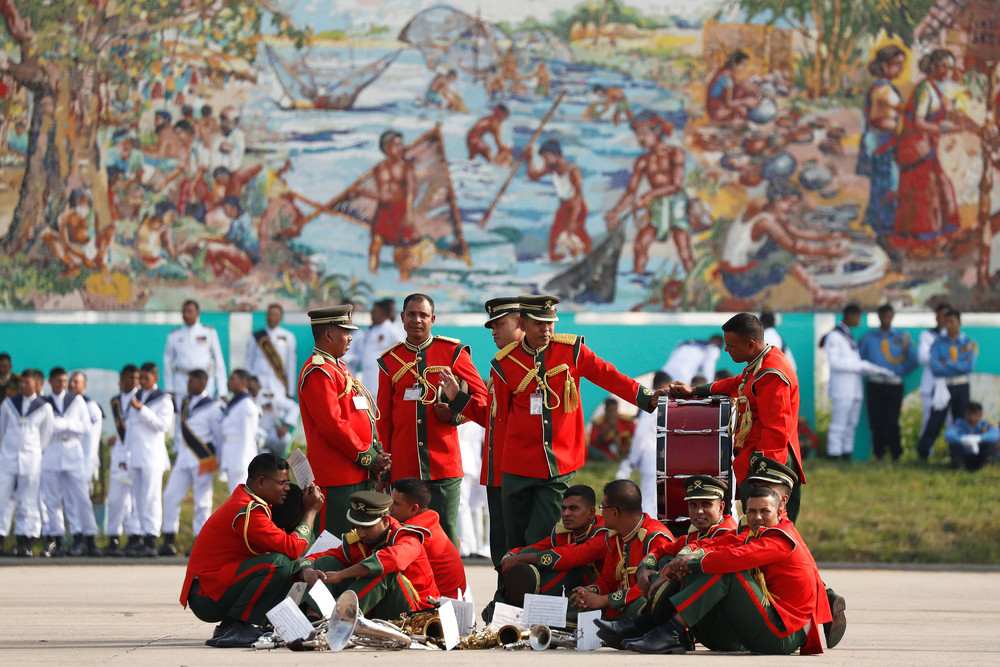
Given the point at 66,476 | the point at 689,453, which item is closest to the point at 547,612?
the point at 689,453

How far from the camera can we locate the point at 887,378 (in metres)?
17.8

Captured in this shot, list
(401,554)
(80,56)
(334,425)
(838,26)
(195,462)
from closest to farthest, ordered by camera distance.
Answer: (401,554) → (334,425) → (195,462) → (838,26) → (80,56)

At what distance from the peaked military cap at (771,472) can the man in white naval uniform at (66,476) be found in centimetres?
913

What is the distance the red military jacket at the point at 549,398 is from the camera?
8.77 meters

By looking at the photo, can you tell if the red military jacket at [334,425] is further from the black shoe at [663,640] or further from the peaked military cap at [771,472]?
the peaked military cap at [771,472]

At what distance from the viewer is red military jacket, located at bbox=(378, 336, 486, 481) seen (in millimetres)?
9188

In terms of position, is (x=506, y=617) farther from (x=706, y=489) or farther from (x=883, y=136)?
(x=883, y=136)

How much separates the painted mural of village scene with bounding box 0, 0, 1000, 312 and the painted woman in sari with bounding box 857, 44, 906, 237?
0.23 metres

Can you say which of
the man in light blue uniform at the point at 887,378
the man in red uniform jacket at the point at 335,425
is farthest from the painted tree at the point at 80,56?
the man in red uniform jacket at the point at 335,425

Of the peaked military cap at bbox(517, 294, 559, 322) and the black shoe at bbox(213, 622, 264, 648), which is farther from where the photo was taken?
the peaked military cap at bbox(517, 294, 559, 322)

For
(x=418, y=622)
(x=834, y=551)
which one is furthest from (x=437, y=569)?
(x=834, y=551)

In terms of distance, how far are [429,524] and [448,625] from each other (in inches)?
37.0

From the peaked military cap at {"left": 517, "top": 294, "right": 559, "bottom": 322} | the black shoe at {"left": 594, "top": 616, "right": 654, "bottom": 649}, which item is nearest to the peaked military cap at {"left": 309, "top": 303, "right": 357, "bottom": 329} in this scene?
the peaked military cap at {"left": 517, "top": 294, "right": 559, "bottom": 322}

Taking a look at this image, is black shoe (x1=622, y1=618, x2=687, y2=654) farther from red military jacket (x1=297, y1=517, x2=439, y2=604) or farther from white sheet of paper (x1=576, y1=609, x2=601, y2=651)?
red military jacket (x1=297, y1=517, x2=439, y2=604)
